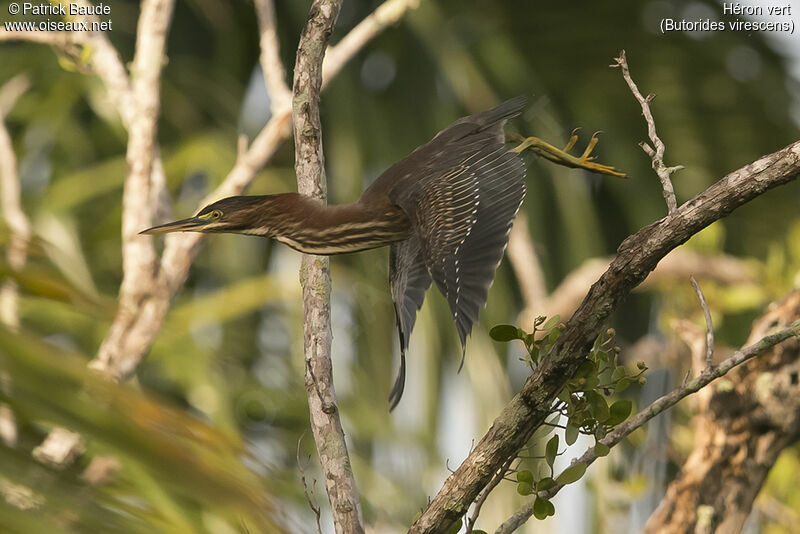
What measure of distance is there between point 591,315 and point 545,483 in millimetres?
266

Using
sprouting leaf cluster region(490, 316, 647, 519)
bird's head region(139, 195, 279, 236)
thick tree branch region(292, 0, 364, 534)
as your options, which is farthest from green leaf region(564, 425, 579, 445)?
bird's head region(139, 195, 279, 236)

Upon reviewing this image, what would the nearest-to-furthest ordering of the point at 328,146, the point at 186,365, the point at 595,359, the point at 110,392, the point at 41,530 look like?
1. the point at 41,530
2. the point at 110,392
3. the point at 595,359
4. the point at 186,365
5. the point at 328,146

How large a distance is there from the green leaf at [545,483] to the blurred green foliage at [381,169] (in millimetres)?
1463

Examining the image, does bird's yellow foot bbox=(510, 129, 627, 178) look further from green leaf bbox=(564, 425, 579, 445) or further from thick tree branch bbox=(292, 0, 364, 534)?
green leaf bbox=(564, 425, 579, 445)

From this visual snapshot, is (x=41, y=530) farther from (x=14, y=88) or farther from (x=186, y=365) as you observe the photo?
(x=14, y=88)

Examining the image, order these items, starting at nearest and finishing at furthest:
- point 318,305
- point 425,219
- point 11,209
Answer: point 318,305, point 425,219, point 11,209

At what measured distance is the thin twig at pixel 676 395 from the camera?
1.37m

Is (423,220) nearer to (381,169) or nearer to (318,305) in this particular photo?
(318,305)

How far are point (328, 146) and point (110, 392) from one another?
12.6 ft

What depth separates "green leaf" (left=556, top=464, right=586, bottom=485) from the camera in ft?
4.66

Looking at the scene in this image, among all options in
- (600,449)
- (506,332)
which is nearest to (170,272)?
(506,332)

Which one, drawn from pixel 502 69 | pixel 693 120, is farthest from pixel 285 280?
pixel 693 120

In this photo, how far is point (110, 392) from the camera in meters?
0.92

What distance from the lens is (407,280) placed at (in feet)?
7.53
